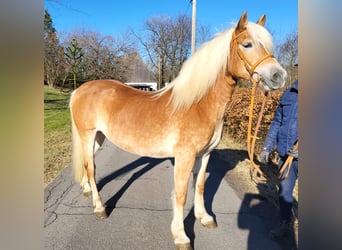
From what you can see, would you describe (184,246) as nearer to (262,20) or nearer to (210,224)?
(210,224)

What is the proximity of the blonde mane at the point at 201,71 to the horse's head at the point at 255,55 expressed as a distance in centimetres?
5

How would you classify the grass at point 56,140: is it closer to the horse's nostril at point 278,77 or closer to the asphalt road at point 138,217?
the asphalt road at point 138,217

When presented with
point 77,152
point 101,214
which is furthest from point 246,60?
point 77,152

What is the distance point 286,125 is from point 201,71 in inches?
31.7

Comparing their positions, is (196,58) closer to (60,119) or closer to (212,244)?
(212,244)

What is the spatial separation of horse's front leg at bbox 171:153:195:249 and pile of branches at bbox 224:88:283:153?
222 centimetres

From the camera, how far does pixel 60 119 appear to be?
6387mm

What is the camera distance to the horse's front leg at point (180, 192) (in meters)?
2.05

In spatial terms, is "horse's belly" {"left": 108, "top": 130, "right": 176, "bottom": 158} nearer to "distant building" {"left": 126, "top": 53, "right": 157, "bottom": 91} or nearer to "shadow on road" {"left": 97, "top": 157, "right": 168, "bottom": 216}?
"shadow on road" {"left": 97, "top": 157, "right": 168, "bottom": 216}

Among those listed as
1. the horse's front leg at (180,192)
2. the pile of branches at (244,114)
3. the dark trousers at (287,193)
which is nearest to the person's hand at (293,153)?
the dark trousers at (287,193)

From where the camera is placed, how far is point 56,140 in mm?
5121
